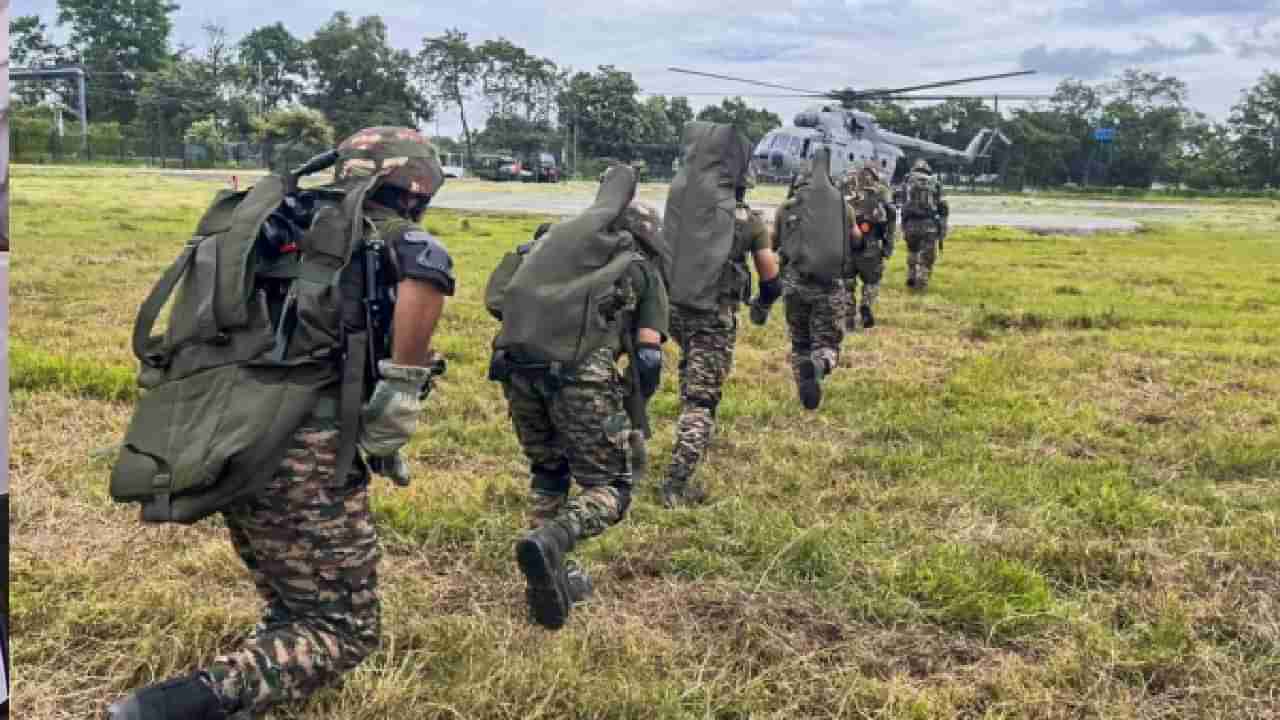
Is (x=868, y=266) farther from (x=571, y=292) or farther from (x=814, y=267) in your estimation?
(x=571, y=292)

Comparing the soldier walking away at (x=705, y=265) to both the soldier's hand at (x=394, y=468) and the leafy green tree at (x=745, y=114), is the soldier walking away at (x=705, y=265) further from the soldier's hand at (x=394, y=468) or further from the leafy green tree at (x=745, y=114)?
the leafy green tree at (x=745, y=114)

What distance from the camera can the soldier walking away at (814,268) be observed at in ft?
24.4

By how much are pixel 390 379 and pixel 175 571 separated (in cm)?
187

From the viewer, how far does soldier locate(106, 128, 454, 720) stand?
2.84 m

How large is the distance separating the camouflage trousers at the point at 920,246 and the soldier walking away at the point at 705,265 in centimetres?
823

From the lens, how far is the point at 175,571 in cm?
425

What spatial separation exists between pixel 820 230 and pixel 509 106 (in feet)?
225

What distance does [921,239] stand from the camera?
14.0m

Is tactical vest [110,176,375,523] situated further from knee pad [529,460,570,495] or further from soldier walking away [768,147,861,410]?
soldier walking away [768,147,861,410]

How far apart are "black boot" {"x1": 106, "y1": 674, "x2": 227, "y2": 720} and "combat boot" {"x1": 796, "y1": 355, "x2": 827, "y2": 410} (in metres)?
5.09

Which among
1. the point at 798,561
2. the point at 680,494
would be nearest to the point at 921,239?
the point at 680,494

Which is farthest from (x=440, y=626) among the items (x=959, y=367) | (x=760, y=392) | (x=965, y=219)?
(x=965, y=219)

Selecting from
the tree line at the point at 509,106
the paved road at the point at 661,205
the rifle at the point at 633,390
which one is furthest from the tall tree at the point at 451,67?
the rifle at the point at 633,390

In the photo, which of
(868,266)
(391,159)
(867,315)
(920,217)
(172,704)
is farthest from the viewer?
(920,217)
